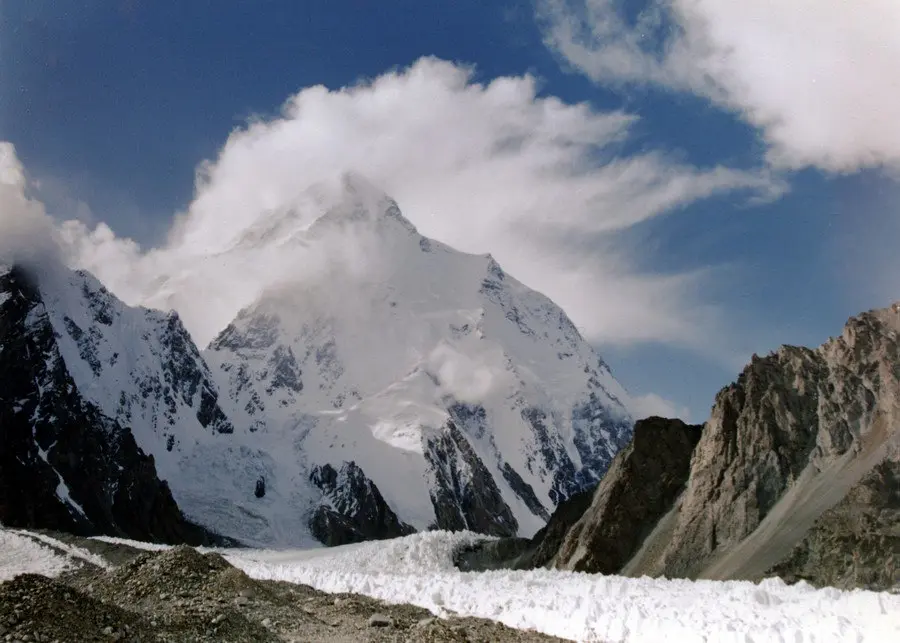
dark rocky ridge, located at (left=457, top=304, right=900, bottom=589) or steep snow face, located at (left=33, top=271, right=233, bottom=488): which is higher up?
steep snow face, located at (left=33, top=271, right=233, bottom=488)

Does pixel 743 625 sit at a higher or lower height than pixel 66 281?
lower

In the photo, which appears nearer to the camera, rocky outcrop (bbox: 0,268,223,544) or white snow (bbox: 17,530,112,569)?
white snow (bbox: 17,530,112,569)

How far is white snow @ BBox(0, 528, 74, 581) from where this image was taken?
47375 mm

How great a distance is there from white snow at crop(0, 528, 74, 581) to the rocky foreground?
2104 centimetres

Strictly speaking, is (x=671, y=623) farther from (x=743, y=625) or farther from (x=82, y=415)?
(x=82, y=415)

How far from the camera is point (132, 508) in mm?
139750

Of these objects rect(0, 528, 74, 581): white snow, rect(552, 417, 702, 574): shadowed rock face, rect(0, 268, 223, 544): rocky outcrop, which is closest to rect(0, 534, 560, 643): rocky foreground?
rect(0, 528, 74, 581): white snow

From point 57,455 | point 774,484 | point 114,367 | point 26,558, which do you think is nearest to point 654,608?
point 774,484

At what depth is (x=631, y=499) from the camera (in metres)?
61.4

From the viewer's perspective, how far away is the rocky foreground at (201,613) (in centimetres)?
1698

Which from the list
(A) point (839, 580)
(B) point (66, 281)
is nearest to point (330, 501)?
(B) point (66, 281)

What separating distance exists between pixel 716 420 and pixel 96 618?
51236 millimetres

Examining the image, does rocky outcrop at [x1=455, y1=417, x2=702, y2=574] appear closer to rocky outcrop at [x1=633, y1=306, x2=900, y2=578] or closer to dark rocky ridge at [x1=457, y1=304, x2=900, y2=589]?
dark rocky ridge at [x1=457, y1=304, x2=900, y2=589]

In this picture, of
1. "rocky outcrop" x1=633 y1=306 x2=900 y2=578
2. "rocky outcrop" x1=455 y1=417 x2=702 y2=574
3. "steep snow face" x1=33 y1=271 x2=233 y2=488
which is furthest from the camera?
"steep snow face" x1=33 y1=271 x2=233 y2=488
